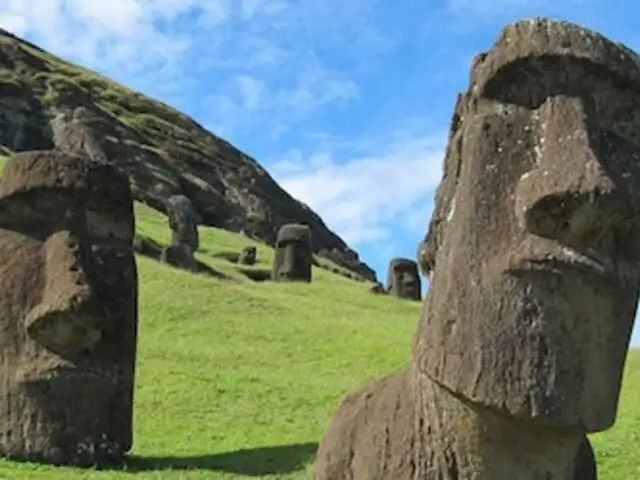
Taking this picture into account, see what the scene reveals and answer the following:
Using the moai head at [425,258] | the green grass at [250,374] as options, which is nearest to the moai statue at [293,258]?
the green grass at [250,374]

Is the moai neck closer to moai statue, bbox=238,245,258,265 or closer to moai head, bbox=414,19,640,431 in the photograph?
moai head, bbox=414,19,640,431

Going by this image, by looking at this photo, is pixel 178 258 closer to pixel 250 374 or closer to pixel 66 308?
pixel 250 374

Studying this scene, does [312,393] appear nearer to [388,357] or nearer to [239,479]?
[388,357]

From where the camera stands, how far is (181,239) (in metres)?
37.7

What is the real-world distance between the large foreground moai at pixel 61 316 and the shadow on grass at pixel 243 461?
1.59 feet

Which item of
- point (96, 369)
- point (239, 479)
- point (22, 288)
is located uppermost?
point (22, 288)

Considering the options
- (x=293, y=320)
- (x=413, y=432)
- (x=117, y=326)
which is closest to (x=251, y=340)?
(x=293, y=320)

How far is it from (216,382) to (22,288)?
6.91 metres

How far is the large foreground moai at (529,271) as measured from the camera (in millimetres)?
4781

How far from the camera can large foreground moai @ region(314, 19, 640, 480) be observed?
4781mm

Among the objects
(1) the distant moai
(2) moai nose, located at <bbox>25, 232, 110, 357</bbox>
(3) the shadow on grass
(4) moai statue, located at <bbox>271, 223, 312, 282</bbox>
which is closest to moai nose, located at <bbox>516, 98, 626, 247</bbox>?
(2) moai nose, located at <bbox>25, 232, 110, 357</bbox>

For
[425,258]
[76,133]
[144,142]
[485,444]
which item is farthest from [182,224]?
[144,142]

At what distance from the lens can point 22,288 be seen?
39.4 feet

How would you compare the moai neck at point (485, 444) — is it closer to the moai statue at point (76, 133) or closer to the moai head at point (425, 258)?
the moai head at point (425, 258)
